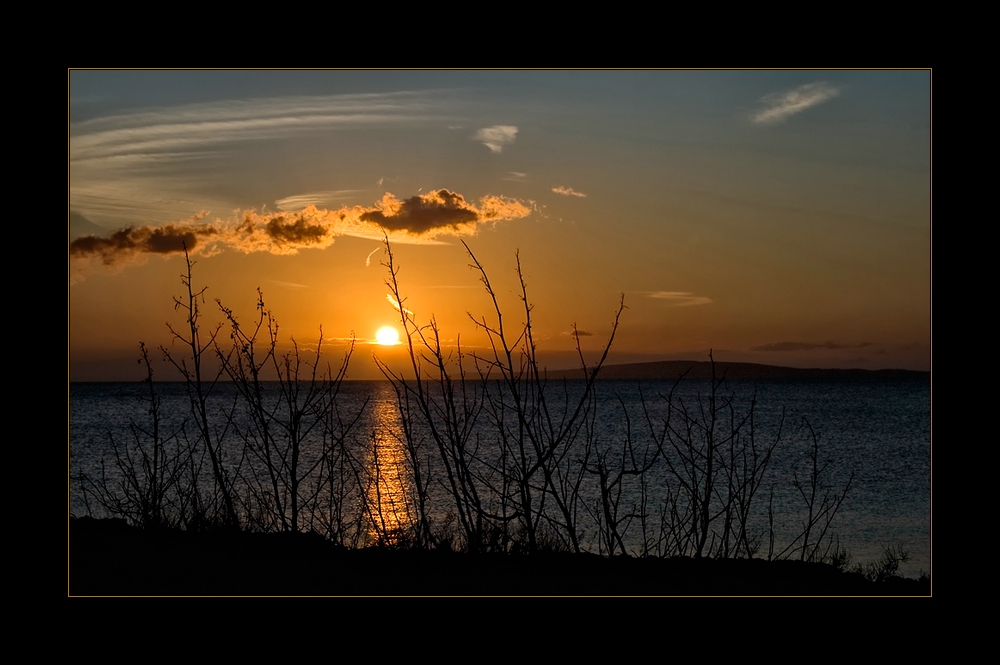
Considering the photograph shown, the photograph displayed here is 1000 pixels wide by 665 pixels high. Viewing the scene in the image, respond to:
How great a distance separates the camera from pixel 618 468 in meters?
18.4

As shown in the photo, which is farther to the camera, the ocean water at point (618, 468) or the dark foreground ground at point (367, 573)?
the ocean water at point (618, 468)

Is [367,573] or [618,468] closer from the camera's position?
[367,573]

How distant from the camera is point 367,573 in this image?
500cm

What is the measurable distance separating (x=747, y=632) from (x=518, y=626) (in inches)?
39.7

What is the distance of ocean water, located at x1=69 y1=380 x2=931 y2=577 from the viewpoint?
6074 millimetres

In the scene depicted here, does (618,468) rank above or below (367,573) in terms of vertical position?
below

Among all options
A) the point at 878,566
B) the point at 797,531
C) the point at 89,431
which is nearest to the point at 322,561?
the point at 878,566

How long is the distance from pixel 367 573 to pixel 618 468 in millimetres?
13927

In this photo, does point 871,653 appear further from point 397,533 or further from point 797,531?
point 797,531

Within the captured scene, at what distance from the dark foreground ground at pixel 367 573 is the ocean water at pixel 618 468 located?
365 mm

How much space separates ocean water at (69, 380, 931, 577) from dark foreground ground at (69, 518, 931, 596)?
0.36 meters

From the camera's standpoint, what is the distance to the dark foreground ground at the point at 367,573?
477 cm

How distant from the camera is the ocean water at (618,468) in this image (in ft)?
19.9

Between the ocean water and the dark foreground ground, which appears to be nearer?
the dark foreground ground
